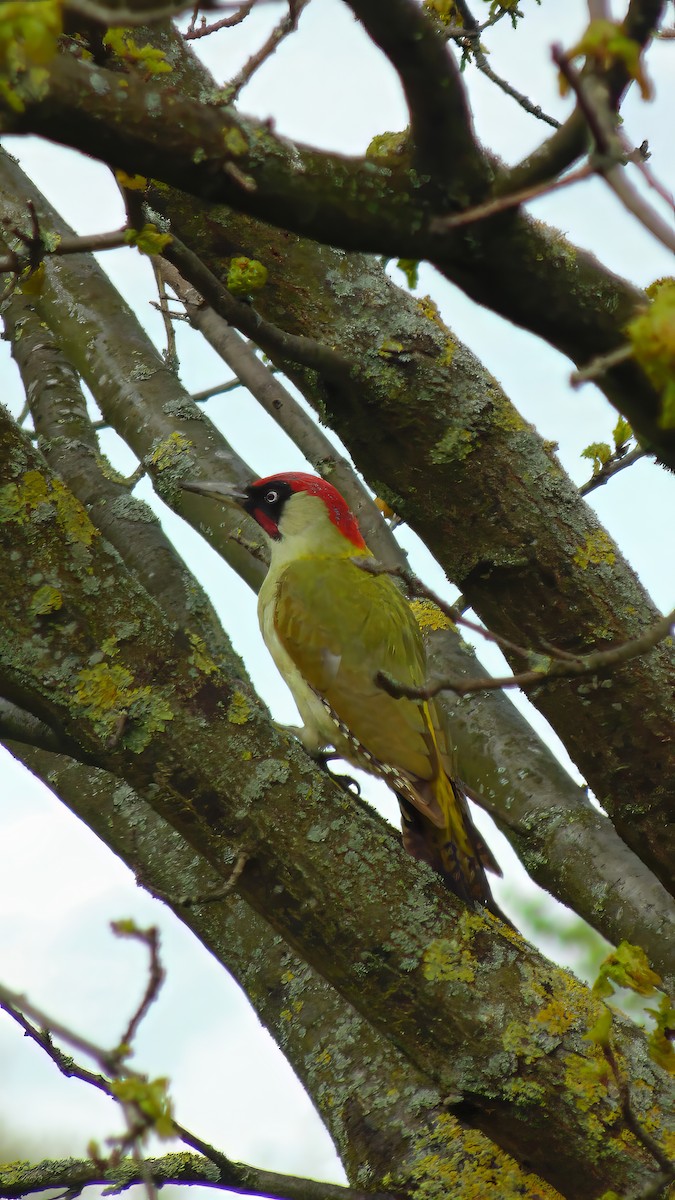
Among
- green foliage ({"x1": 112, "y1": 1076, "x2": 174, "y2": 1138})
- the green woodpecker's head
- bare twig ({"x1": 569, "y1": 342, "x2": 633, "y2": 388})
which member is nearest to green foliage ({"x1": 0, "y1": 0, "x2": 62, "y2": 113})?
bare twig ({"x1": 569, "y1": 342, "x2": 633, "y2": 388})

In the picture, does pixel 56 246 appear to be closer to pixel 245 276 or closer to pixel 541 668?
pixel 245 276

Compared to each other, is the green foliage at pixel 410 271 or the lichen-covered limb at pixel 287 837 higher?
the green foliage at pixel 410 271

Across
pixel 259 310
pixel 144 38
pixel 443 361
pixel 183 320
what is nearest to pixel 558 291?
pixel 443 361

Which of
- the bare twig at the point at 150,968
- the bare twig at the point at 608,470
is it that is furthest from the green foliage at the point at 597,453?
the bare twig at the point at 150,968

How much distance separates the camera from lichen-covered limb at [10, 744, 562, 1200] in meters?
2.65

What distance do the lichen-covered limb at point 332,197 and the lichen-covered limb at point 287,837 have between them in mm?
773

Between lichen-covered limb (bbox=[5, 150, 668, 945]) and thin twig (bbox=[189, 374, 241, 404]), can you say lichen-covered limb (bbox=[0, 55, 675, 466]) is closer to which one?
lichen-covered limb (bbox=[5, 150, 668, 945])

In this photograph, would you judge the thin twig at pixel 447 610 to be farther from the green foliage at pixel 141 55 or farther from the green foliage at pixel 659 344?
the green foliage at pixel 141 55

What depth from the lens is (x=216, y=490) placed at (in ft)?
14.0

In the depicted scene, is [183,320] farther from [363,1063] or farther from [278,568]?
[363,1063]

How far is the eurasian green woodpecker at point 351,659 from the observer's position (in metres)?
3.36

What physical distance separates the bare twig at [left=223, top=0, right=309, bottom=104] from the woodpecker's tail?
1.90 m

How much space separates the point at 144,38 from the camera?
9.56 ft

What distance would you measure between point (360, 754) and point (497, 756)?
43 centimetres
